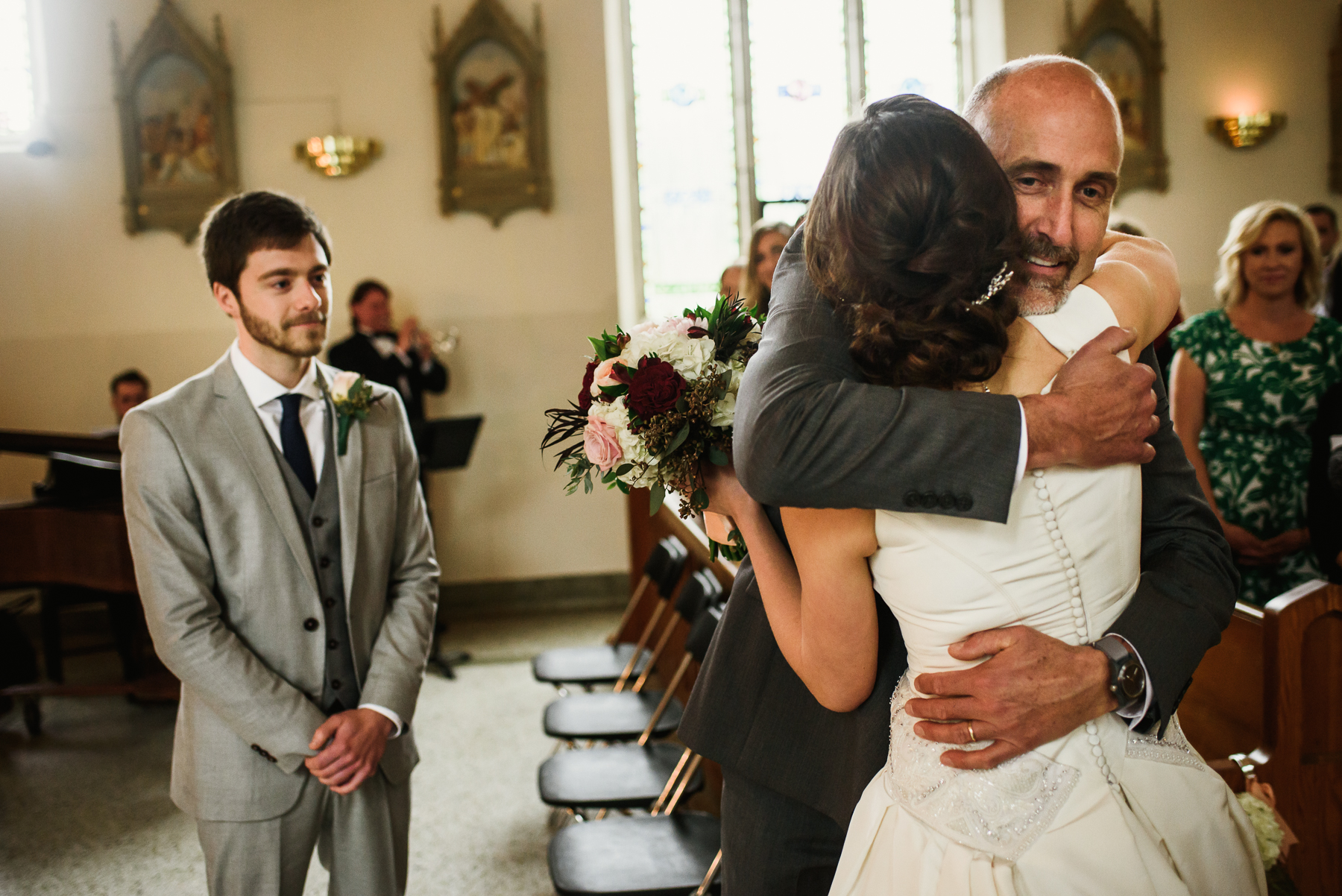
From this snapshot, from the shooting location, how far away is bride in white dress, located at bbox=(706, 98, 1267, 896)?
1172 millimetres

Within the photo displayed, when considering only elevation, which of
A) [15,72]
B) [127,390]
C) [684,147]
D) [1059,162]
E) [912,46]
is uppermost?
[912,46]

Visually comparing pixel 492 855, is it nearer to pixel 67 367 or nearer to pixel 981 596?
pixel 981 596

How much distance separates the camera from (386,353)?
6.68 metres

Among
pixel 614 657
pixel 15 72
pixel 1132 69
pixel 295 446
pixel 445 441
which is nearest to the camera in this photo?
pixel 295 446

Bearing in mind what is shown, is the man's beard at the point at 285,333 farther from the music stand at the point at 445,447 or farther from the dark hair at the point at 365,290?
the dark hair at the point at 365,290

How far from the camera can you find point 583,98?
283 inches

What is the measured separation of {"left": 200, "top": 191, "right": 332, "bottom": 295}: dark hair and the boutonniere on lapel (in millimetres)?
305

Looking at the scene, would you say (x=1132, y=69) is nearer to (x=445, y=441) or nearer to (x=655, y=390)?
(x=445, y=441)

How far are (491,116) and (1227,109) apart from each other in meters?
5.47

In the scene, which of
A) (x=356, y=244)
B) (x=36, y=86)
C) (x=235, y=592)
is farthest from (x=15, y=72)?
(x=235, y=592)

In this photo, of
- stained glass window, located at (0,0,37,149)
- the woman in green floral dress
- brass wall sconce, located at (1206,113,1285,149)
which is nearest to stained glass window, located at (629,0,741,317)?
brass wall sconce, located at (1206,113,1285,149)

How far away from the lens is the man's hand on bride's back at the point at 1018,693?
121 cm

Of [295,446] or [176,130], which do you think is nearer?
[295,446]

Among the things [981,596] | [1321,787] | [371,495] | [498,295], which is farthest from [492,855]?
[498,295]
